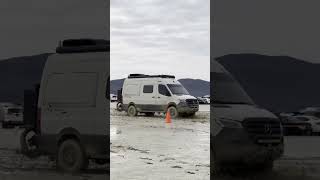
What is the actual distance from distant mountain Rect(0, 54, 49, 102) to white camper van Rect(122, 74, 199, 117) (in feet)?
45.3

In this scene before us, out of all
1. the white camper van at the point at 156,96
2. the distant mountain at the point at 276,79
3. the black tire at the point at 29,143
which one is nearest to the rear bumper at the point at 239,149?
the distant mountain at the point at 276,79

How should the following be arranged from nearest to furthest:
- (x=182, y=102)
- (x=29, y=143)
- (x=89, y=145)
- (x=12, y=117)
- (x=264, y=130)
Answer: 1. (x=264, y=130)
2. (x=89, y=145)
3. (x=29, y=143)
4. (x=12, y=117)
5. (x=182, y=102)

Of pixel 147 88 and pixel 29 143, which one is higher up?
pixel 147 88

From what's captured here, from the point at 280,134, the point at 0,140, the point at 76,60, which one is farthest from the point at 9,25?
the point at 280,134

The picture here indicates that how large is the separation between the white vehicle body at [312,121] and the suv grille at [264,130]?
57 cm

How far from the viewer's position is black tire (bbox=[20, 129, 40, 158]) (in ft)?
25.6

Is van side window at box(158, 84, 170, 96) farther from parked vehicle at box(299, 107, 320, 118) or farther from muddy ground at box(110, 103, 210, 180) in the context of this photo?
parked vehicle at box(299, 107, 320, 118)

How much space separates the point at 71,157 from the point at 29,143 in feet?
2.64

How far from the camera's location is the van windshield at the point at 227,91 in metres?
7.48

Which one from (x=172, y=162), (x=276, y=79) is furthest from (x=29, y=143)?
(x=276, y=79)

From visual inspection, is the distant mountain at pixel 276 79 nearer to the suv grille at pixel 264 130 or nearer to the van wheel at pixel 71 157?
the suv grille at pixel 264 130

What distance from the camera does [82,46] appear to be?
25.1 feet

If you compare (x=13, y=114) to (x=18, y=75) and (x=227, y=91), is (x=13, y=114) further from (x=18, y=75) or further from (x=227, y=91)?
(x=227, y=91)

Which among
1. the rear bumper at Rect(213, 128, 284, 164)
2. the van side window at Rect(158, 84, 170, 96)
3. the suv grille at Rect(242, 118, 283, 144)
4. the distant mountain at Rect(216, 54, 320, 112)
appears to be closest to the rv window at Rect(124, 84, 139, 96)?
the van side window at Rect(158, 84, 170, 96)
